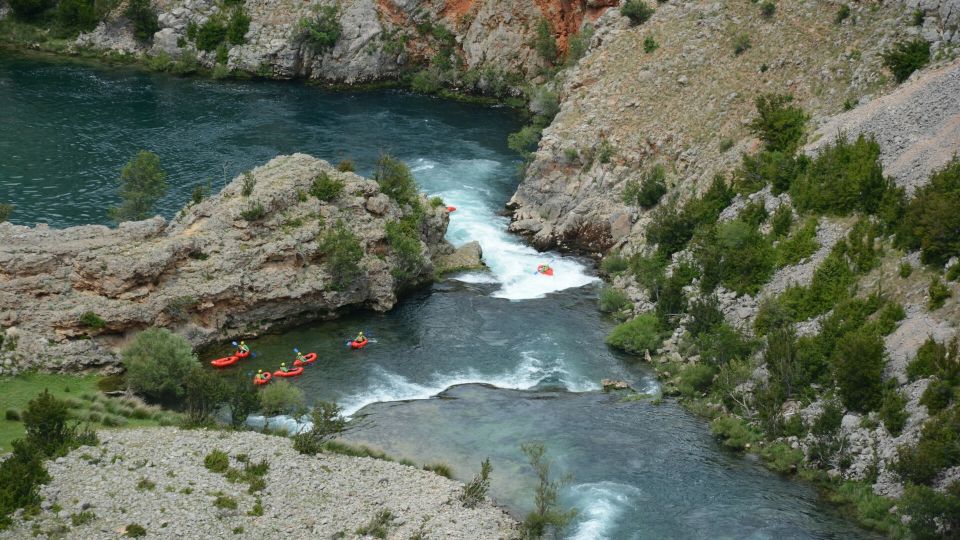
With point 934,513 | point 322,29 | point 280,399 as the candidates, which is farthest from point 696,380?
point 322,29

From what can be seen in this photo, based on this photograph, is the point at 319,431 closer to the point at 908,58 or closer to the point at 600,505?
the point at 600,505

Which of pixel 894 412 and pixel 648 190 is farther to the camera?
pixel 648 190

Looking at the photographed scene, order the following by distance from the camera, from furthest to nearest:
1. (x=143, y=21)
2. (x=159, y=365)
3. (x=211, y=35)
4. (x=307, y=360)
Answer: (x=143, y=21)
(x=211, y=35)
(x=307, y=360)
(x=159, y=365)

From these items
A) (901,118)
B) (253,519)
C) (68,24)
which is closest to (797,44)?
(901,118)

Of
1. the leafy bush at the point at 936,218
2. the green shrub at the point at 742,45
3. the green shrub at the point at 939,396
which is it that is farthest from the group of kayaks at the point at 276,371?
the green shrub at the point at 742,45

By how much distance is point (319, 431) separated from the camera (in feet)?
167

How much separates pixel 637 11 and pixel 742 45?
11930 mm

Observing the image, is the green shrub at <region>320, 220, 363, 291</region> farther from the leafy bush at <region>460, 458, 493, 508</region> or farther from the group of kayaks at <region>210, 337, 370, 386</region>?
the leafy bush at <region>460, 458, 493, 508</region>

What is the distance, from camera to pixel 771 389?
54.9 meters

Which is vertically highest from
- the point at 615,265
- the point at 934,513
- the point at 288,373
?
the point at 934,513

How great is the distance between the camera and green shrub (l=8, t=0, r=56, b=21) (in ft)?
411

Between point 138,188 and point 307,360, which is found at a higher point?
point 138,188

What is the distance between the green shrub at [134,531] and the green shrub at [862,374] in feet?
104

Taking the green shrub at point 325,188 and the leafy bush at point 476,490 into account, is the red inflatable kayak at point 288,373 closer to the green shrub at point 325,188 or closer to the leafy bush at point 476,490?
the green shrub at point 325,188
